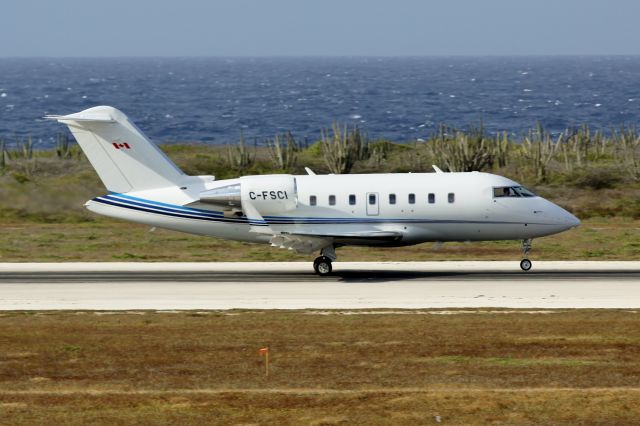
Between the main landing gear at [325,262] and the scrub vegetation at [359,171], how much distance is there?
5.90m

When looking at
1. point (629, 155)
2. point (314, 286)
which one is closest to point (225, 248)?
point (314, 286)

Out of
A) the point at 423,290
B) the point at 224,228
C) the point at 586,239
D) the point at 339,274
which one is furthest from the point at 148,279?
the point at 586,239

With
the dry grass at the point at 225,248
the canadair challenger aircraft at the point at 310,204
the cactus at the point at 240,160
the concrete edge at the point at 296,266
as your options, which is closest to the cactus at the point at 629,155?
the dry grass at the point at 225,248

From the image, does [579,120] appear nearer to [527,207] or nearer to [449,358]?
[527,207]

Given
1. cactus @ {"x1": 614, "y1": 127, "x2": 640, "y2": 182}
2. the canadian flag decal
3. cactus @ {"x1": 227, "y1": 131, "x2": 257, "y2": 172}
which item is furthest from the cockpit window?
cactus @ {"x1": 227, "y1": 131, "x2": 257, "y2": 172}

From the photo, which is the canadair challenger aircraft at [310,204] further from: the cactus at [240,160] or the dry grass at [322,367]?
the cactus at [240,160]

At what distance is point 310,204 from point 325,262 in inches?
90.2

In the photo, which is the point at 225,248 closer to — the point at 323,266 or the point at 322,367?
the point at 323,266

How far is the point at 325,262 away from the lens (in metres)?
43.6

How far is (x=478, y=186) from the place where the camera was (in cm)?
4312

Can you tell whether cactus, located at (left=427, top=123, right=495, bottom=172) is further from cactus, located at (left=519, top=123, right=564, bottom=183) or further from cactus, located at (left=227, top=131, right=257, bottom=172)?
cactus, located at (left=227, top=131, right=257, bottom=172)

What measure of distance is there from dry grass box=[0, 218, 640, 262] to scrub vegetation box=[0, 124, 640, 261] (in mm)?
49

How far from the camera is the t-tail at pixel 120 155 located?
143 ft

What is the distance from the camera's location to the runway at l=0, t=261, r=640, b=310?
37125 mm
